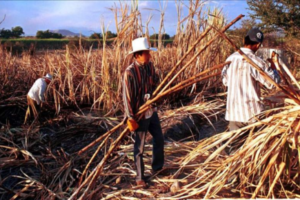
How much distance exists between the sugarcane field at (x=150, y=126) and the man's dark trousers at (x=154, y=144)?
13 millimetres

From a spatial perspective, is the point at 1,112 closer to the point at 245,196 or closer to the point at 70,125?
the point at 70,125

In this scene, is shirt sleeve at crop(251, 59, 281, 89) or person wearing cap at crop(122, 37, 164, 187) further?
person wearing cap at crop(122, 37, 164, 187)

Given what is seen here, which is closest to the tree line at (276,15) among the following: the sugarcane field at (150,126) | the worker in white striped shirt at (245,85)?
the sugarcane field at (150,126)

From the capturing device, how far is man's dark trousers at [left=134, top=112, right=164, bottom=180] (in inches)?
113

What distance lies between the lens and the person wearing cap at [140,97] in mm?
2672

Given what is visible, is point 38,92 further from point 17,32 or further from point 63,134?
point 17,32

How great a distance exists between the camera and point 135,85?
2.73m

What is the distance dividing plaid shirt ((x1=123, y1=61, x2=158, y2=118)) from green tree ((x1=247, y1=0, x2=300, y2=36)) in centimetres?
1157

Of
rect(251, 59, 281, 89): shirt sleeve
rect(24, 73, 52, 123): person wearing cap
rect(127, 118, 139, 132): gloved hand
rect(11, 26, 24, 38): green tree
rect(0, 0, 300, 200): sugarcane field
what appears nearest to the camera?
rect(0, 0, 300, 200): sugarcane field

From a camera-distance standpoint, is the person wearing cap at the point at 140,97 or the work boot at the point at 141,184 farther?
the work boot at the point at 141,184

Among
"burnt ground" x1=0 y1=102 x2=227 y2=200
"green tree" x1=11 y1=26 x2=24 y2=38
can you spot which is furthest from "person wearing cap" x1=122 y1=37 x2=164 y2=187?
"green tree" x1=11 y1=26 x2=24 y2=38

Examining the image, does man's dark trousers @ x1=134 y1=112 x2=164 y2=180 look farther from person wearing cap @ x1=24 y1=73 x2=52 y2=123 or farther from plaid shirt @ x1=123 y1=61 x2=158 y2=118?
person wearing cap @ x1=24 y1=73 x2=52 y2=123

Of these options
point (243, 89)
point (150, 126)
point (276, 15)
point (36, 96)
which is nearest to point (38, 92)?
point (36, 96)

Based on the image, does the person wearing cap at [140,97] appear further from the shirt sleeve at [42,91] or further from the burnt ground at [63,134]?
the shirt sleeve at [42,91]
